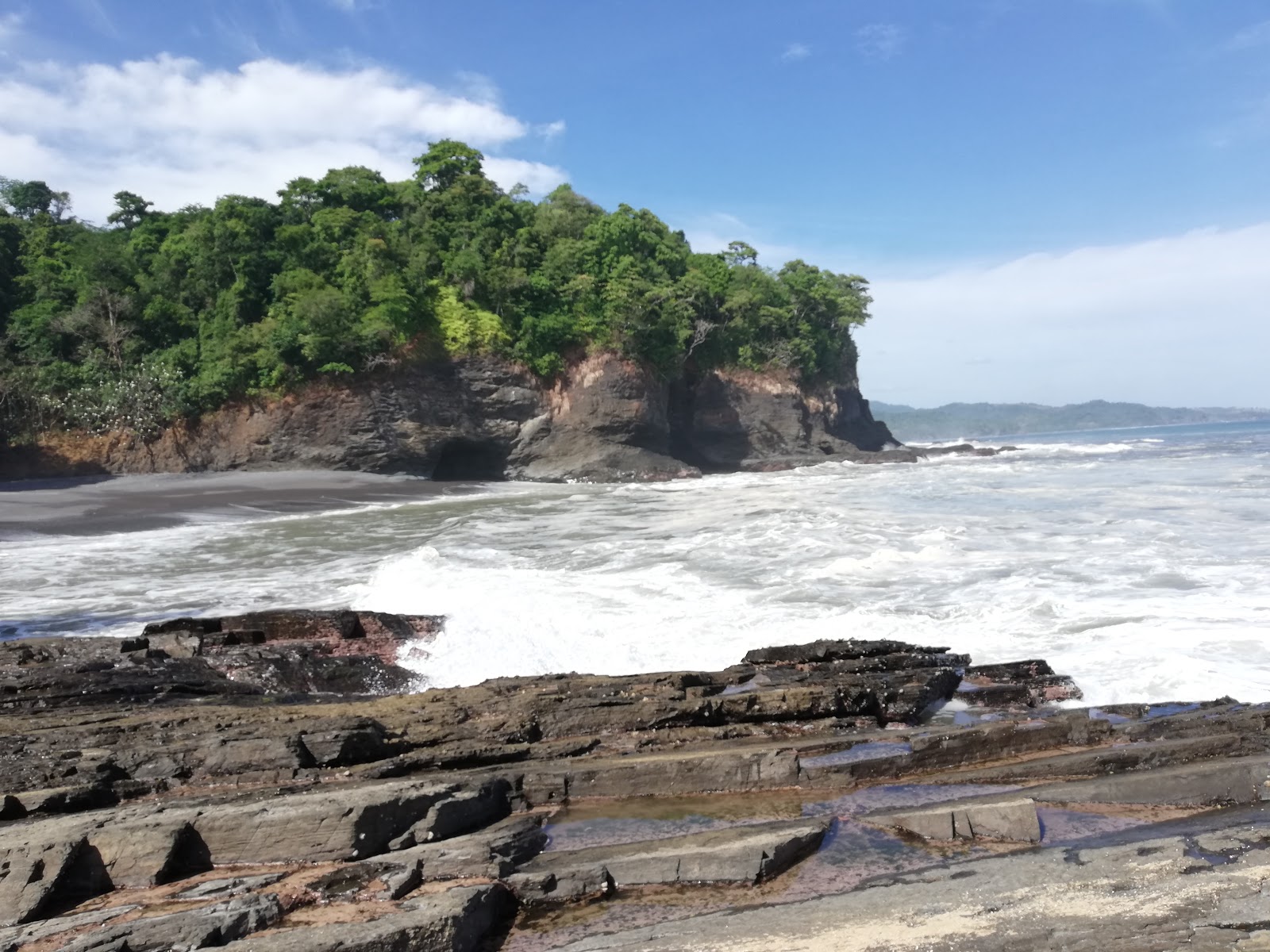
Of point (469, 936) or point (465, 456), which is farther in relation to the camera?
point (465, 456)

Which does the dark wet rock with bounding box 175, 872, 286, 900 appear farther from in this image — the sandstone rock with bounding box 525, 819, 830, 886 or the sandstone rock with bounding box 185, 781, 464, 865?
the sandstone rock with bounding box 525, 819, 830, 886

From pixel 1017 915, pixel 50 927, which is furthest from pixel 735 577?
pixel 50 927

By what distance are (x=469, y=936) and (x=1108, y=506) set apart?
20083 millimetres

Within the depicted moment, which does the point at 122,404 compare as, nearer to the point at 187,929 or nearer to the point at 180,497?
the point at 180,497

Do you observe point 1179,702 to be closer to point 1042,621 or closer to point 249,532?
point 1042,621

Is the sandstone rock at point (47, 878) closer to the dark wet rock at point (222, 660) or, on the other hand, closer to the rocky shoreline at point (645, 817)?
the rocky shoreline at point (645, 817)

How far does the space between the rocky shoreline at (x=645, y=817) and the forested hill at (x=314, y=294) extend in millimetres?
30546

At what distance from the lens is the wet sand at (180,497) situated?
22422 mm

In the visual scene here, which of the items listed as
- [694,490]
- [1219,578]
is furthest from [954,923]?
[694,490]

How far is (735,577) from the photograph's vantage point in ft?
41.9

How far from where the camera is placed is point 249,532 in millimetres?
20156

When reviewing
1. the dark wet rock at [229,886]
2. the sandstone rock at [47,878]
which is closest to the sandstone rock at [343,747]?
the dark wet rock at [229,886]

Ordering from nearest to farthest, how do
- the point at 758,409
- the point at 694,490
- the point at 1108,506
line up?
1. the point at 1108,506
2. the point at 694,490
3. the point at 758,409

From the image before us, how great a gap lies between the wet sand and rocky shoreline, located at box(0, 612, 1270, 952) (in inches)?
682
